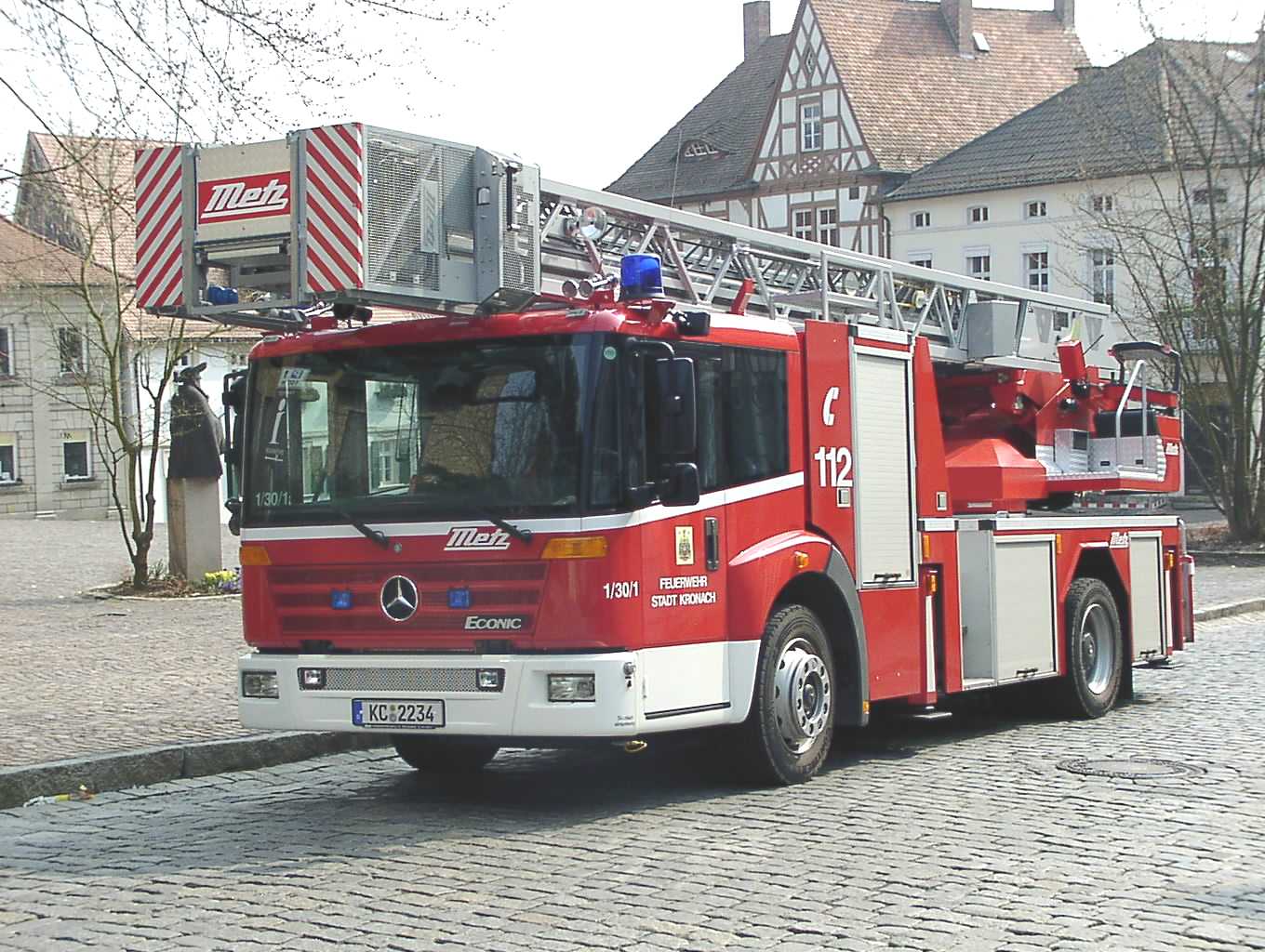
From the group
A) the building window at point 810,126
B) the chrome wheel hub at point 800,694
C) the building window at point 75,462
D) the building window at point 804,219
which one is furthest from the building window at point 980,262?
the chrome wheel hub at point 800,694

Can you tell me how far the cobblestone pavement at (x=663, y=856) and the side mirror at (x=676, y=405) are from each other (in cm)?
183

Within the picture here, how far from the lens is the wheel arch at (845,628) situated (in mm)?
10336

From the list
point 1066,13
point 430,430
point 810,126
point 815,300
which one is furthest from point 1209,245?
point 1066,13

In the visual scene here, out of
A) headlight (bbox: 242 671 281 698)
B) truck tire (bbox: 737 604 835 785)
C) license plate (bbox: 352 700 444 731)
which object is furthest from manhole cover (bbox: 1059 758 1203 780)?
headlight (bbox: 242 671 281 698)

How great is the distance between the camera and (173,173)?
916cm

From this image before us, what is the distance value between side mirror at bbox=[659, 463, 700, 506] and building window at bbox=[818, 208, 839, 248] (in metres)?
51.1

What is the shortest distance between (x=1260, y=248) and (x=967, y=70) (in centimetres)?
3333

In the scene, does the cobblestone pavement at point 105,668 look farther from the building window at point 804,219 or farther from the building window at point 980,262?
the building window at point 980,262

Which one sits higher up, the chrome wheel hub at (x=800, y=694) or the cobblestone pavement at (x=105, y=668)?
the chrome wheel hub at (x=800, y=694)

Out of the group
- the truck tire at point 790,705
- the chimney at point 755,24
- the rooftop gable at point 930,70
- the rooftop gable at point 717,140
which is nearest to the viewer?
the truck tire at point 790,705

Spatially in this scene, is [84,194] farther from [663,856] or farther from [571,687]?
[663,856]

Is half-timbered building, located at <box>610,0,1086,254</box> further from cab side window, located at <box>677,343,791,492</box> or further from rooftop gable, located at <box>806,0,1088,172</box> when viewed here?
cab side window, located at <box>677,343,791,492</box>

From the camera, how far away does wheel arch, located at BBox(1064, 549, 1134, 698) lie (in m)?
13.5

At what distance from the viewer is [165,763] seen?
1077 cm
